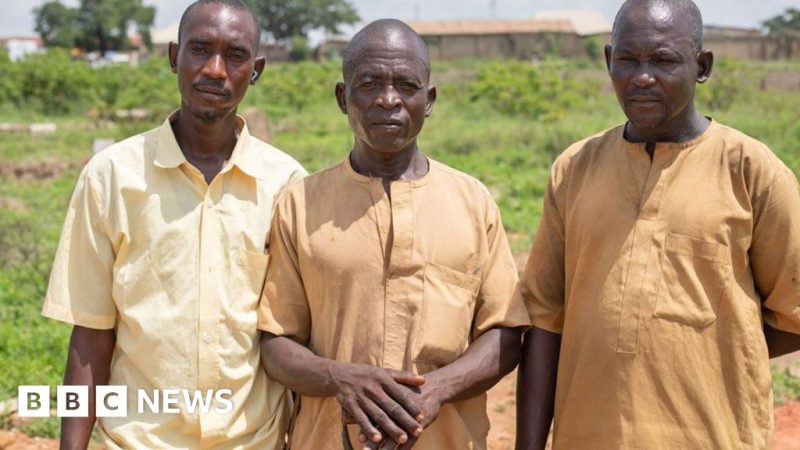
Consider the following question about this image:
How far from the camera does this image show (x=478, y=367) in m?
2.10

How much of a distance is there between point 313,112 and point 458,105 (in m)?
3.04

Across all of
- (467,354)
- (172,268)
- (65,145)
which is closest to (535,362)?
(467,354)

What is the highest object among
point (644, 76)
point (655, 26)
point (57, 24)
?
point (655, 26)

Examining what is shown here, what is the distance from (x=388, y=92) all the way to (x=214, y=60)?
1.43 ft

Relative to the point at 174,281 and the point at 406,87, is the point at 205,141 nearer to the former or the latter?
the point at 174,281

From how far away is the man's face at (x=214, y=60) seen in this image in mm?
2227

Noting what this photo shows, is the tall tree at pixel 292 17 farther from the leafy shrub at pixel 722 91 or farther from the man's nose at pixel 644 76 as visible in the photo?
the man's nose at pixel 644 76

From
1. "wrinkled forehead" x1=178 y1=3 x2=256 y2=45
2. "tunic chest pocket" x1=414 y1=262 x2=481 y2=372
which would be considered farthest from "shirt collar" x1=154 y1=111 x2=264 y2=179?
"tunic chest pocket" x1=414 y1=262 x2=481 y2=372

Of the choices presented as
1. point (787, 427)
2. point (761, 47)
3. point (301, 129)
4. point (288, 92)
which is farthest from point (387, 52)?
point (761, 47)

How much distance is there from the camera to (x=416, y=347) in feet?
6.84

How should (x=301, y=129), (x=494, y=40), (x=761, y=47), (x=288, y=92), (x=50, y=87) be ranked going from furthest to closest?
(x=494, y=40) < (x=761, y=47) < (x=288, y=92) < (x=50, y=87) < (x=301, y=129)

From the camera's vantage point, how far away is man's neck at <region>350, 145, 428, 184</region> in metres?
2.18

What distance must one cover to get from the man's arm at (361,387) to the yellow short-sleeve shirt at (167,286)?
0.15m

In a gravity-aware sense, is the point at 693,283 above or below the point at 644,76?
below
